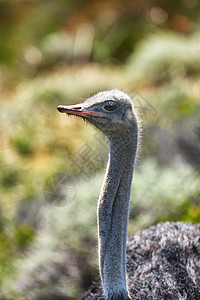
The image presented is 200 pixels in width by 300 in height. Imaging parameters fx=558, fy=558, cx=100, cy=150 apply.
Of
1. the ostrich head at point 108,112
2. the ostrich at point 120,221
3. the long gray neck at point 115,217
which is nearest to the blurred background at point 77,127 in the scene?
the ostrich at point 120,221

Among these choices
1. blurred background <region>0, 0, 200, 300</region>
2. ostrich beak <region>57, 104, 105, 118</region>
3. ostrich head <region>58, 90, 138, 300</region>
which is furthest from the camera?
blurred background <region>0, 0, 200, 300</region>

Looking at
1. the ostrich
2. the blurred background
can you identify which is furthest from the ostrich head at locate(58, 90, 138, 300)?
the blurred background

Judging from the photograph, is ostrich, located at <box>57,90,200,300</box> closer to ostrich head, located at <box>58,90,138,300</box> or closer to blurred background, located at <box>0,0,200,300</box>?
ostrich head, located at <box>58,90,138,300</box>

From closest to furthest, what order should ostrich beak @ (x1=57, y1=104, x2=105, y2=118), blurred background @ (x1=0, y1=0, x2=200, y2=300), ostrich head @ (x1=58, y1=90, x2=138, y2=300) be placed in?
ostrich beak @ (x1=57, y1=104, x2=105, y2=118) < ostrich head @ (x1=58, y1=90, x2=138, y2=300) < blurred background @ (x1=0, y1=0, x2=200, y2=300)

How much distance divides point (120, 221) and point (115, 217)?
3 centimetres

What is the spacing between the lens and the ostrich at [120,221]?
7.44 ft

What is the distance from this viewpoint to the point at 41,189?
18.8 feet

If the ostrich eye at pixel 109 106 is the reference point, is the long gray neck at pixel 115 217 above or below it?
below

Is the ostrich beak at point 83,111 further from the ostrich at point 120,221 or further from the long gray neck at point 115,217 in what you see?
the long gray neck at point 115,217

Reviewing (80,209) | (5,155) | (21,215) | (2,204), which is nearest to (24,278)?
(80,209)

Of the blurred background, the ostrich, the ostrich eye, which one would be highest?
the blurred background

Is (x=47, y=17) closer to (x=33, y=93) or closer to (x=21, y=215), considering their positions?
(x=33, y=93)

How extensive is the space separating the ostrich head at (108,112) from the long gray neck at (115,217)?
0.08m

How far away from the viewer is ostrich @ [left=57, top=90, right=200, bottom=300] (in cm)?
227
